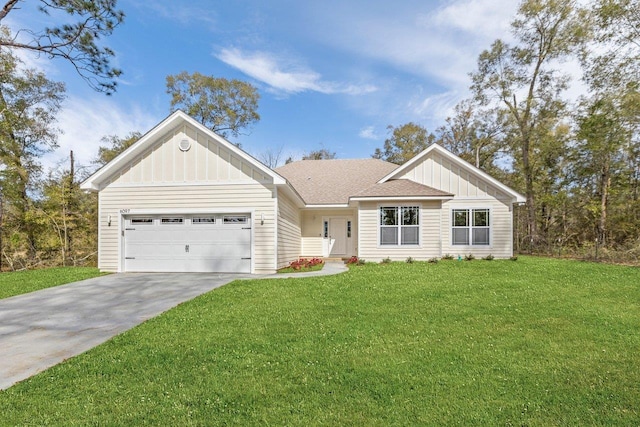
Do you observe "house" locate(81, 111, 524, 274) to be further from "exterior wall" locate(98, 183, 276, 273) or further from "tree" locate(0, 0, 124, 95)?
"tree" locate(0, 0, 124, 95)

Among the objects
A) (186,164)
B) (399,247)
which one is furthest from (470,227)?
(186,164)

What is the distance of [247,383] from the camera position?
3111mm

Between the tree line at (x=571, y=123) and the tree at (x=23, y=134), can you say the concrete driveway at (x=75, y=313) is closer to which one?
the tree at (x=23, y=134)

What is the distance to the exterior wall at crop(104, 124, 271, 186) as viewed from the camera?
10.8 m

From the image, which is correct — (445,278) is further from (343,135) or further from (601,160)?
(343,135)

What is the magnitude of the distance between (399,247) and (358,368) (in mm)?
10094

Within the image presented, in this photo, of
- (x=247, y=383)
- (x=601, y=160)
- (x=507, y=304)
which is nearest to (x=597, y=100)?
(x=601, y=160)

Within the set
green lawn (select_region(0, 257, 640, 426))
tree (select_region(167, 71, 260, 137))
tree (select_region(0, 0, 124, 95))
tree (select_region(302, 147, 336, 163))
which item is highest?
tree (select_region(167, 71, 260, 137))

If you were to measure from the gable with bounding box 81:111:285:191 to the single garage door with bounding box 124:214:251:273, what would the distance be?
133 cm

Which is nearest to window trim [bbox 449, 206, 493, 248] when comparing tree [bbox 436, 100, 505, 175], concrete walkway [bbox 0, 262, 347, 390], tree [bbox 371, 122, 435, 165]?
concrete walkway [bbox 0, 262, 347, 390]

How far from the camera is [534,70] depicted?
20.6 meters

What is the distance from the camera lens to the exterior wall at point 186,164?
10.8 metres

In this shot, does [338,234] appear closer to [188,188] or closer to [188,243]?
[188,243]

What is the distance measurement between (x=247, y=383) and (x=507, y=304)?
523 centimetres
